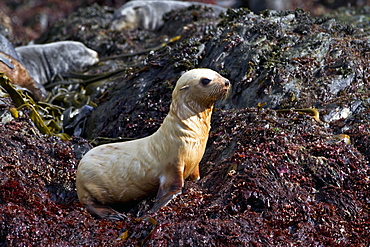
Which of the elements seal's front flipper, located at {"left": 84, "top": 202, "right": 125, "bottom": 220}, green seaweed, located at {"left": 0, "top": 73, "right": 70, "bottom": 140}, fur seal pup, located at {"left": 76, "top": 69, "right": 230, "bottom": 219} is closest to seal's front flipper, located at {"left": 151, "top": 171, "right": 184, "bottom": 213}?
fur seal pup, located at {"left": 76, "top": 69, "right": 230, "bottom": 219}

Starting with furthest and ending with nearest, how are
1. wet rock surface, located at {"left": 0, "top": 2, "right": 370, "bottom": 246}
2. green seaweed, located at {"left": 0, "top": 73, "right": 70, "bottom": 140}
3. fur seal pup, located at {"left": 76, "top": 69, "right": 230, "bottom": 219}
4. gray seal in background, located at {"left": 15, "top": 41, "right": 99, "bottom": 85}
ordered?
gray seal in background, located at {"left": 15, "top": 41, "right": 99, "bottom": 85} < green seaweed, located at {"left": 0, "top": 73, "right": 70, "bottom": 140} < fur seal pup, located at {"left": 76, "top": 69, "right": 230, "bottom": 219} < wet rock surface, located at {"left": 0, "top": 2, "right": 370, "bottom": 246}

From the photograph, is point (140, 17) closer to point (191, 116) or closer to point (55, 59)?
point (55, 59)

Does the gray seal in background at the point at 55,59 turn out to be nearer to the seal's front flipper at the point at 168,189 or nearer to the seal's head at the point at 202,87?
the seal's head at the point at 202,87

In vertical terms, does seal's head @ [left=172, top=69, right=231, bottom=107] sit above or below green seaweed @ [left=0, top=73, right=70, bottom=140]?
above

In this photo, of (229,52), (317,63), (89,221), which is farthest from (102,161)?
(317,63)

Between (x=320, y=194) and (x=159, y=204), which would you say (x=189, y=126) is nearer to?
(x=159, y=204)

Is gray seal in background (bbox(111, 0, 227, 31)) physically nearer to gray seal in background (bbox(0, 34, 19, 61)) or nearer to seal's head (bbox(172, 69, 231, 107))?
gray seal in background (bbox(0, 34, 19, 61))

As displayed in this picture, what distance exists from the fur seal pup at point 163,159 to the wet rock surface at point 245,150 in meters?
0.19

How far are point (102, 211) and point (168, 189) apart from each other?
0.76 metres

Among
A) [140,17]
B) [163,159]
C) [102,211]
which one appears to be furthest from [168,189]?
[140,17]

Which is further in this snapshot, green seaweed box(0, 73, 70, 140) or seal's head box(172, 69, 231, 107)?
green seaweed box(0, 73, 70, 140)

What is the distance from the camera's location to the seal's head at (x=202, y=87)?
510cm

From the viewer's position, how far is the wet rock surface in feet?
15.0

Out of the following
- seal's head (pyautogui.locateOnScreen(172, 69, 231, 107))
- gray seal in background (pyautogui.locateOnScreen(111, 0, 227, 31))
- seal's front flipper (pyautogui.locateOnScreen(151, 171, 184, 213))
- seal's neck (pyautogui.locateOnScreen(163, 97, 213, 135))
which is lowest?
gray seal in background (pyautogui.locateOnScreen(111, 0, 227, 31))
